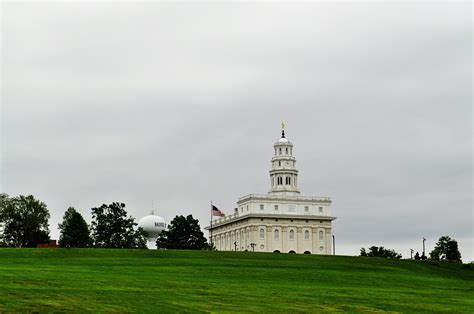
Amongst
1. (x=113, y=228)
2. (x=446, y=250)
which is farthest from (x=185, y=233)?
(x=446, y=250)

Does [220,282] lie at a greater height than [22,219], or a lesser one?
lesser

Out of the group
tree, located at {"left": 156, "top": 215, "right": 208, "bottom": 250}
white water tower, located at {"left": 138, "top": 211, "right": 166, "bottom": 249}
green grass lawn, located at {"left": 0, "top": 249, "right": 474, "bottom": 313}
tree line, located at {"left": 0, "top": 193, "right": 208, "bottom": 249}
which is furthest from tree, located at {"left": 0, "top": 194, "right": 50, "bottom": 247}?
green grass lawn, located at {"left": 0, "top": 249, "right": 474, "bottom": 313}

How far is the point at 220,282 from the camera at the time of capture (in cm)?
7419

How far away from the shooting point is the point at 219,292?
215 ft

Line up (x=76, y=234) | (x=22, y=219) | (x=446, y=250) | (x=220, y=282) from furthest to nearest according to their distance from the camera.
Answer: (x=446, y=250), (x=22, y=219), (x=76, y=234), (x=220, y=282)

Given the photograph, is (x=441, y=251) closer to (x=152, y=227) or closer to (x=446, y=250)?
(x=446, y=250)

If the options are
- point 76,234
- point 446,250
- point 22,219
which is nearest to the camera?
point 76,234

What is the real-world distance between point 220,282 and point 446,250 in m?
117

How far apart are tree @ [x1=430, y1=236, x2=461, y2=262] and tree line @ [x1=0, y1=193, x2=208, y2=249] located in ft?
147

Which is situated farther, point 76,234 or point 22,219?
point 22,219

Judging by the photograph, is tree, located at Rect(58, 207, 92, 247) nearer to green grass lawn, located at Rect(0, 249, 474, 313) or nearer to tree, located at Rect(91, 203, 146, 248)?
tree, located at Rect(91, 203, 146, 248)

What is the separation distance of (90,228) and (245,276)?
76.4 m

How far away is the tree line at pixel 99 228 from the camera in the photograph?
153125 millimetres

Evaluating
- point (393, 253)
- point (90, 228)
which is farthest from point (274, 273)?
point (393, 253)
